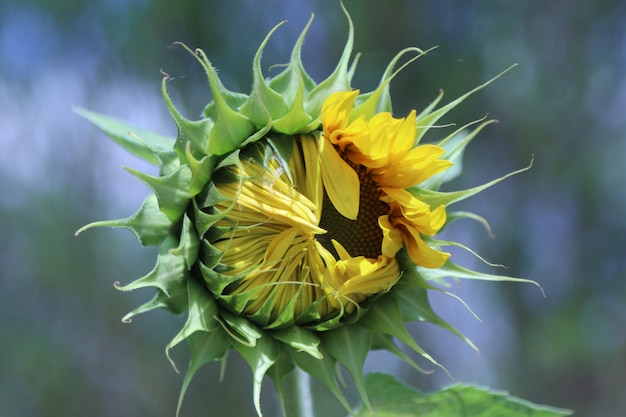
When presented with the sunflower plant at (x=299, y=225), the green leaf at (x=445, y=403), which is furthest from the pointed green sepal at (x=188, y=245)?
the green leaf at (x=445, y=403)

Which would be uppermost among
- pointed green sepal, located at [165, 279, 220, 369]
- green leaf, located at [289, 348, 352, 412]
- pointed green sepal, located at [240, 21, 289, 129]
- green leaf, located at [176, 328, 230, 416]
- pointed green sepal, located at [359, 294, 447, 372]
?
pointed green sepal, located at [240, 21, 289, 129]

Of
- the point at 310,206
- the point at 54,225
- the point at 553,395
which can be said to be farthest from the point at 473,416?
the point at 54,225

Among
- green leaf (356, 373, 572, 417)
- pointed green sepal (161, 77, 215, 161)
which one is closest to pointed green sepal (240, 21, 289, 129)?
pointed green sepal (161, 77, 215, 161)

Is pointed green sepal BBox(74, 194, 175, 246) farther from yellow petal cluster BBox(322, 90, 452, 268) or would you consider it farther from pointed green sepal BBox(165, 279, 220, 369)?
yellow petal cluster BBox(322, 90, 452, 268)

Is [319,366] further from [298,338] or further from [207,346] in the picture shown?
[207,346]

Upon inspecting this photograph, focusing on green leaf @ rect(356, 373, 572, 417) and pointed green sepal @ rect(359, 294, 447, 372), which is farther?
green leaf @ rect(356, 373, 572, 417)

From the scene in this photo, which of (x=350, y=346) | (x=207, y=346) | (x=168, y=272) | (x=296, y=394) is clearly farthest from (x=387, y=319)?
(x=168, y=272)
